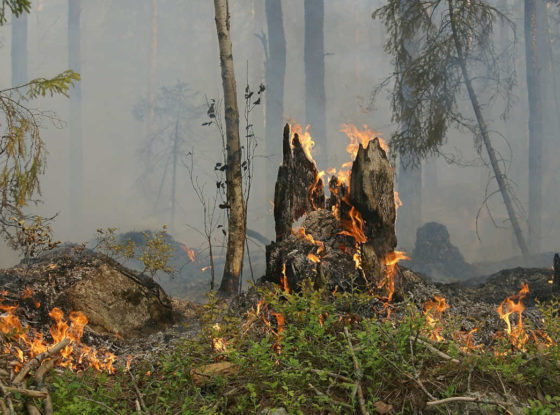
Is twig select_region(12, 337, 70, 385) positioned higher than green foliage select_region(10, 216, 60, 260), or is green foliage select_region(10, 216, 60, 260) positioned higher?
green foliage select_region(10, 216, 60, 260)

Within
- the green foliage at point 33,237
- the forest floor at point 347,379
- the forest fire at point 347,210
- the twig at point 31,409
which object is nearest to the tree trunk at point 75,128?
the green foliage at point 33,237

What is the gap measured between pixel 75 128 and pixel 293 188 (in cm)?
2896

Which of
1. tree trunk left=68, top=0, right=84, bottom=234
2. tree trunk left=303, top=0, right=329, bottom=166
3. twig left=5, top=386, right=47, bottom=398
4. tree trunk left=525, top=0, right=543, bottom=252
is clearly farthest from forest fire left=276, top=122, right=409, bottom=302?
tree trunk left=68, top=0, right=84, bottom=234

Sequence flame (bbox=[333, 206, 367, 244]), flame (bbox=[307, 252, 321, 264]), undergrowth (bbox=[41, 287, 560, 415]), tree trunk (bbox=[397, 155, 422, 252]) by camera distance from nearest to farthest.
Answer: undergrowth (bbox=[41, 287, 560, 415]) < flame (bbox=[307, 252, 321, 264]) < flame (bbox=[333, 206, 367, 244]) < tree trunk (bbox=[397, 155, 422, 252])

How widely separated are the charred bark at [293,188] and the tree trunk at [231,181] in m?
1.69

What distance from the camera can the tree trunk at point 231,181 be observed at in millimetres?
8203

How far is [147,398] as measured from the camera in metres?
3.40

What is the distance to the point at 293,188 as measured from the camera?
21.8ft

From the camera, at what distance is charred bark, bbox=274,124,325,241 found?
656 centimetres

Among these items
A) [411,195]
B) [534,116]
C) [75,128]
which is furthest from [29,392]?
[75,128]

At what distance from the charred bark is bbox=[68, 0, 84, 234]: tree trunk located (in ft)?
84.5

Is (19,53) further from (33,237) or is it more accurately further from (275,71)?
(33,237)

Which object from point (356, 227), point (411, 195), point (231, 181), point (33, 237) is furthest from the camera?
point (411, 195)

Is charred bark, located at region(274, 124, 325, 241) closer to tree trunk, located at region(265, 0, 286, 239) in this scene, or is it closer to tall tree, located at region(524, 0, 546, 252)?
tall tree, located at region(524, 0, 546, 252)
